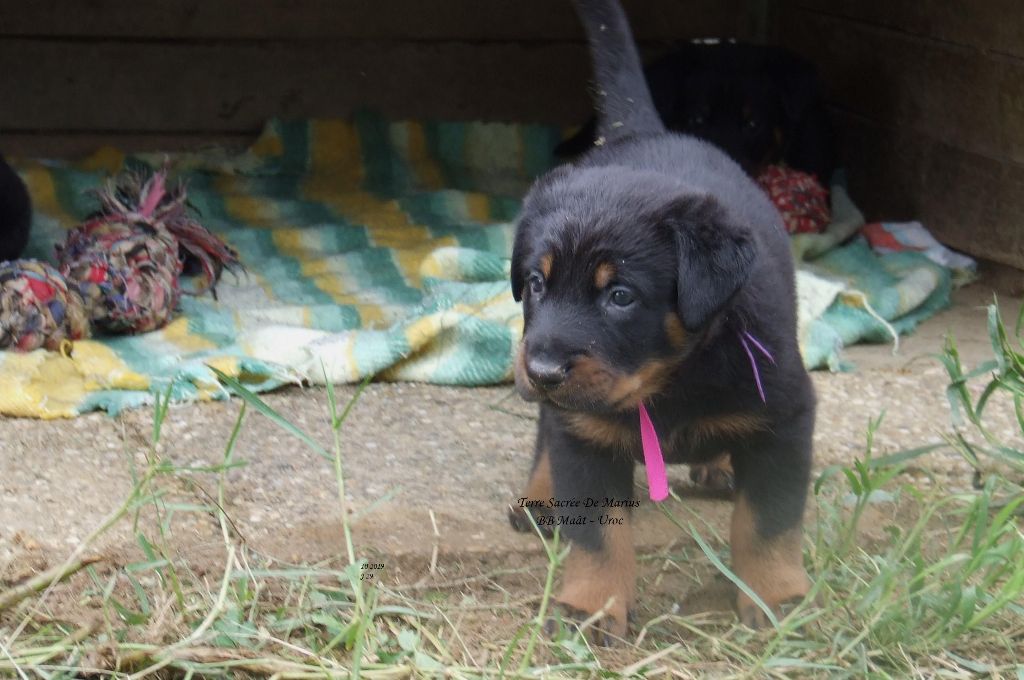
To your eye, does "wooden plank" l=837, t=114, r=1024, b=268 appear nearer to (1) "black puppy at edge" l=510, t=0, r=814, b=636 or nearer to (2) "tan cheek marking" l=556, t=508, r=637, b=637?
(1) "black puppy at edge" l=510, t=0, r=814, b=636

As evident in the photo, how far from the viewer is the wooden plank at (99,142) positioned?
514 centimetres

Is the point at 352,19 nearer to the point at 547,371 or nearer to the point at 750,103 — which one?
the point at 750,103

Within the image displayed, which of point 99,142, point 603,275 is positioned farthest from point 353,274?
point 603,275

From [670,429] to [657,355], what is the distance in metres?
0.19

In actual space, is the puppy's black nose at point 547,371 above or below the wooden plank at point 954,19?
below

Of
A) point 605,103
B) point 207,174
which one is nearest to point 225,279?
point 207,174

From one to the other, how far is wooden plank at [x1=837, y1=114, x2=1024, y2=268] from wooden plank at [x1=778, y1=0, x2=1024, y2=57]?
15.2 inches

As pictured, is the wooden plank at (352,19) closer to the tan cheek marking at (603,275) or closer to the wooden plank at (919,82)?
the wooden plank at (919,82)

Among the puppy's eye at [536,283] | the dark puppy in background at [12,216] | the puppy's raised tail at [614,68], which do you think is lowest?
the dark puppy in background at [12,216]

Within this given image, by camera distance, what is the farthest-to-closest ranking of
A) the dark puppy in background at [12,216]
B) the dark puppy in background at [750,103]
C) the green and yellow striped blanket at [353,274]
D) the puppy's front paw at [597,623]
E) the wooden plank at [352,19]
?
the wooden plank at [352,19]
the dark puppy in background at [750,103]
the dark puppy in background at [12,216]
the green and yellow striped blanket at [353,274]
the puppy's front paw at [597,623]

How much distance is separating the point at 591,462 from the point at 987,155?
9.19ft

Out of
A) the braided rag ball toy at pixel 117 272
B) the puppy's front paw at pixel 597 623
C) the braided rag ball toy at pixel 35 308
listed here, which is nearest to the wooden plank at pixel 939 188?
the braided rag ball toy at pixel 117 272

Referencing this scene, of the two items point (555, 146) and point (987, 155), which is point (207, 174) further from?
point (987, 155)

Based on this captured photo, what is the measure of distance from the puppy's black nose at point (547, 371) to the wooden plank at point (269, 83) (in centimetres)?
383
